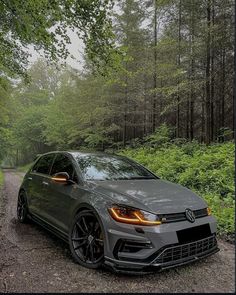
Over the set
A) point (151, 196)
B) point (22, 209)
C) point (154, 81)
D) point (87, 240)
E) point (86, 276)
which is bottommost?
point (86, 276)

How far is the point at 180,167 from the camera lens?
32.2ft

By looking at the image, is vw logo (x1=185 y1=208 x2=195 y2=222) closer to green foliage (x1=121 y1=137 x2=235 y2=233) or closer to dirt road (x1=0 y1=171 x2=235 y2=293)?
dirt road (x1=0 y1=171 x2=235 y2=293)

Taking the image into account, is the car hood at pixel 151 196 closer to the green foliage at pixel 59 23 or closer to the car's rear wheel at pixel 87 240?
the car's rear wheel at pixel 87 240

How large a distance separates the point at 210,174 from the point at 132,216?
5.05 m

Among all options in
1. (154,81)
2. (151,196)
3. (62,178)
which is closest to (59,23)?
(62,178)

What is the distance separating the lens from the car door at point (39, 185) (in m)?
5.33

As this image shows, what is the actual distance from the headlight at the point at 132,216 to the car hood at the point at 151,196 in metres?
0.07

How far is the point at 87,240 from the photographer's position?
12.8 ft

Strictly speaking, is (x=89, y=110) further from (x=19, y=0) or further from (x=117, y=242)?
(x=117, y=242)

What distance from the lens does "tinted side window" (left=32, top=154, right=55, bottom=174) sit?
5.77m

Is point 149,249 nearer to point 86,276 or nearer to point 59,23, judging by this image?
point 86,276

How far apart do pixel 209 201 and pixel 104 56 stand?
4.36m

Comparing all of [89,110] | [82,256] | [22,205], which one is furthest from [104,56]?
[89,110]

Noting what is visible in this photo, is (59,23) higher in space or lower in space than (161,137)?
higher
